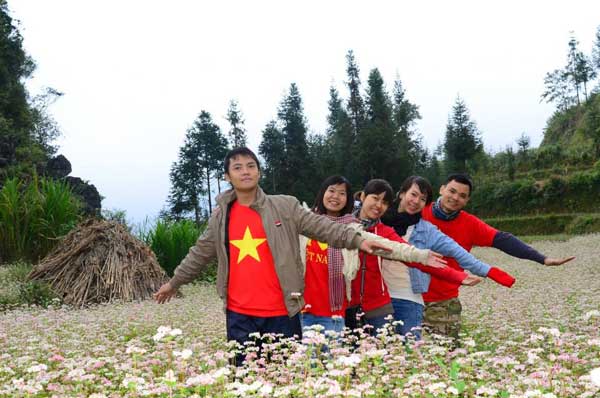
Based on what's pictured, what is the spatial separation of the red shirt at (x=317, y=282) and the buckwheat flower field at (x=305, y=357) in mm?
371

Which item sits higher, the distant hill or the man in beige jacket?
the distant hill

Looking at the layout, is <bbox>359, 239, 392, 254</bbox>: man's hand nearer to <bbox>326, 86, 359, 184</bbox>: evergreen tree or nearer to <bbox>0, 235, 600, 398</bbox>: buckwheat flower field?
<bbox>0, 235, 600, 398</bbox>: buckwheat flower field

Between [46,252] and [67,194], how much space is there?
4.53ft

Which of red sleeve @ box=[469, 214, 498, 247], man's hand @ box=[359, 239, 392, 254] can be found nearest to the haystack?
red sleeve @ box=[469, 214, 498, 247]

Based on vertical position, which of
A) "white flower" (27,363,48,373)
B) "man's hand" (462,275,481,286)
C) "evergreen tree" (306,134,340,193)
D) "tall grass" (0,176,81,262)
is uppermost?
"evergreen tree" (306,134,340,193)

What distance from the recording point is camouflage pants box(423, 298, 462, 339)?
18.0ft

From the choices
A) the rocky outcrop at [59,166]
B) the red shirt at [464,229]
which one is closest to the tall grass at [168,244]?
the red shirt at [464,229]

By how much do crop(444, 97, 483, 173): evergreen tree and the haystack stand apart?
46111 millimetres

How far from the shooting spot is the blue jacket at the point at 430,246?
5.16m

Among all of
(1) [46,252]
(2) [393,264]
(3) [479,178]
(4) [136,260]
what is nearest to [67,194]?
(1) [46,252]

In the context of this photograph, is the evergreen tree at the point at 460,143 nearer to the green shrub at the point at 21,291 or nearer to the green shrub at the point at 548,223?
the green shrub at the point at 548,223

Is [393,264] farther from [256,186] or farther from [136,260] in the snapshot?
[136,260]

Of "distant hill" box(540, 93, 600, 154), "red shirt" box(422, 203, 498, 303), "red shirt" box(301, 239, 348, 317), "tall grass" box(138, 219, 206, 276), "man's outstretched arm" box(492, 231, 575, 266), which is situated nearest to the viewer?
"red shirt" box(301, 239, 348, 317)

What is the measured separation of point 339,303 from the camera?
4.78 metres
